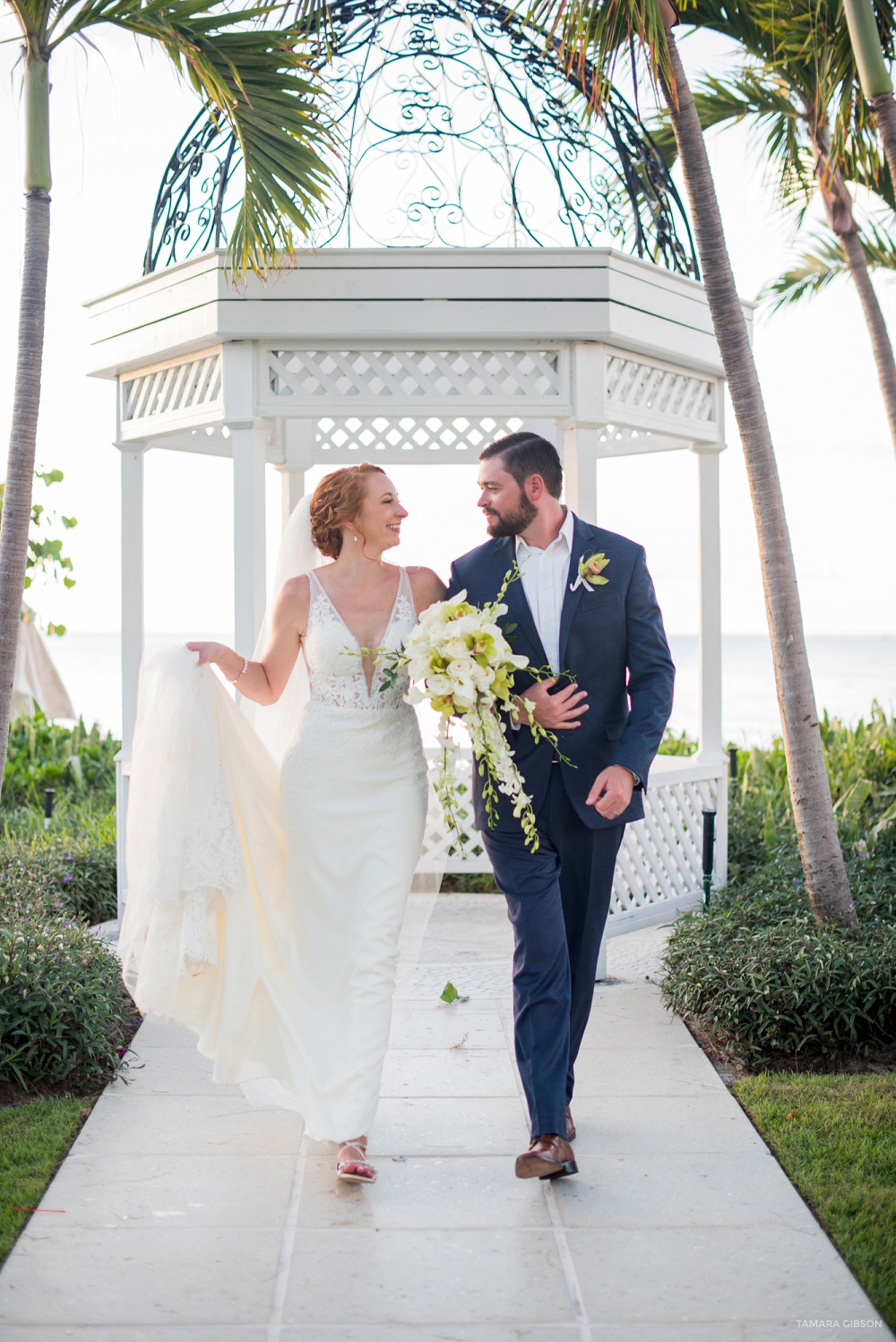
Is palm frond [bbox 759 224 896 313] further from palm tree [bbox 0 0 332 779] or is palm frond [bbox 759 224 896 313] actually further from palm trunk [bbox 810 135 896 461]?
palm tree [bbox 0 0 332 779]

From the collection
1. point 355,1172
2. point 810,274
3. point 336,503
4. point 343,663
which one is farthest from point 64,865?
point 810,274

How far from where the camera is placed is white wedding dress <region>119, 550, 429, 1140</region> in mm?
3643

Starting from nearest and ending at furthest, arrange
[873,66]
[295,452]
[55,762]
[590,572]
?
[590,572], [873,66], [295,452], [55,762]

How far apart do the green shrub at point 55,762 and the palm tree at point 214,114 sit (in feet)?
12.6

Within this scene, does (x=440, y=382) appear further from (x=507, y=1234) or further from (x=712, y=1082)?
(x=507, y=1234)

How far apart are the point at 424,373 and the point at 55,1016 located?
3315 millimetres

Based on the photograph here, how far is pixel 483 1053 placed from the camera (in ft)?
→ 15.3

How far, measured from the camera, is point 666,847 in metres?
6.65

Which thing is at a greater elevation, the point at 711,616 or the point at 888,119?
the point at 888,119

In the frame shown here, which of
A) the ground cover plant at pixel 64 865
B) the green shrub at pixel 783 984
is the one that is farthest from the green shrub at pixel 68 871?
the green shrub at pixel 783 984

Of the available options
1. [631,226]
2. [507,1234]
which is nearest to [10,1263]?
[507,1234]

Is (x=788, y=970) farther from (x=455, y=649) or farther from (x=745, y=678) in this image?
(x=745, y=678)

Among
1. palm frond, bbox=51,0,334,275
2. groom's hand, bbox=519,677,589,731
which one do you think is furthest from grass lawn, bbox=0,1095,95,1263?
palm frond, bbox=51,0,334,275

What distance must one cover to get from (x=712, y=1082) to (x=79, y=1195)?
2175 millimetres
